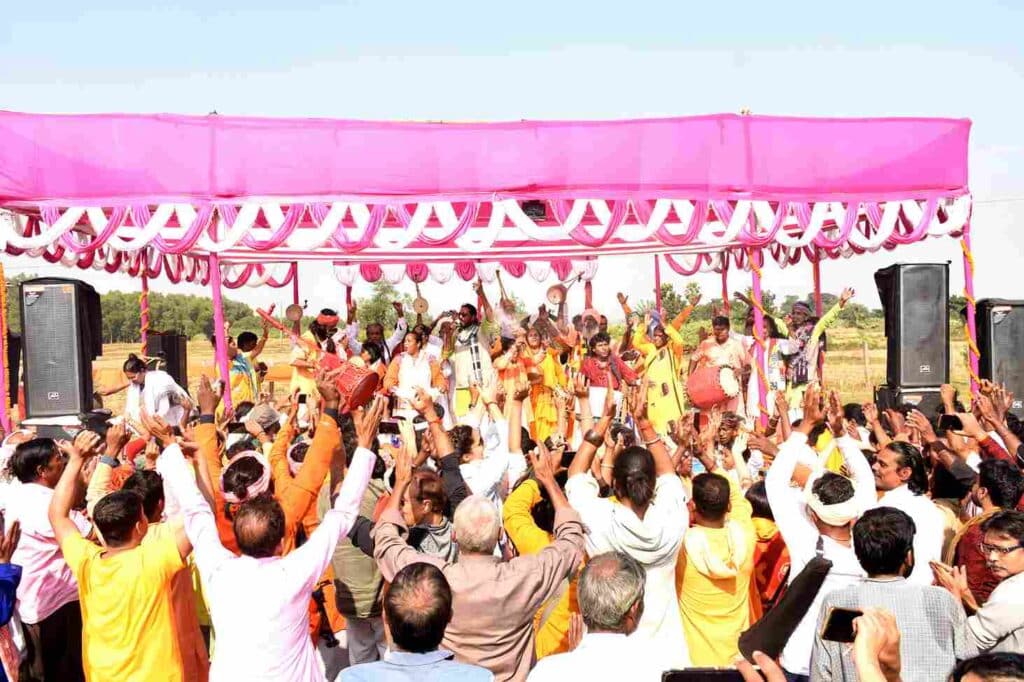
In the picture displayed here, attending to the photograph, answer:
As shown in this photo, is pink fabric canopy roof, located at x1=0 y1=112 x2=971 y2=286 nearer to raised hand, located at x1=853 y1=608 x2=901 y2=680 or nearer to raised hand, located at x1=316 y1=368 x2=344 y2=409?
raised hand, located at x1=316 y1=368 x2=344 y2=409

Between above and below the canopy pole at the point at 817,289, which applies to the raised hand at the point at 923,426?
below

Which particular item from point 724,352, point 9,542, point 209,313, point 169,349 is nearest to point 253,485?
point 9,542

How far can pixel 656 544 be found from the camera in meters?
2.77

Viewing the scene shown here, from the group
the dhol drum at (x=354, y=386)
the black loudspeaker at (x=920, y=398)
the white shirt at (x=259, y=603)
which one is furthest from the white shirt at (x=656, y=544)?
the black loudspeaker at (x=920, y=398)

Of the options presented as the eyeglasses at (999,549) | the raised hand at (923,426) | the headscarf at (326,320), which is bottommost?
the eyeglasses at (999,549)

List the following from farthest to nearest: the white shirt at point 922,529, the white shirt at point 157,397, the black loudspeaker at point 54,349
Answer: the white shirt at point 157,397
the black loudspeaker at point 54,349
the white shirt at point 922,529

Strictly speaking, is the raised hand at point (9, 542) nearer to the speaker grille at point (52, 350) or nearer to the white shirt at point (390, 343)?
the speaker grille at point (52, 350)

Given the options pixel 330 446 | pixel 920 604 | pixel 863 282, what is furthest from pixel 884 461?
pixel 863 282

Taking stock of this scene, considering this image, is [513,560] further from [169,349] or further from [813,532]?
[169,349]

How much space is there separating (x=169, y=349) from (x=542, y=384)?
439 centimetres

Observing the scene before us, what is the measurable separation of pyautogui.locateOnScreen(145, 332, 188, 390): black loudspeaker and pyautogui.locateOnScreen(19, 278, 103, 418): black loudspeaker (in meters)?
2.76

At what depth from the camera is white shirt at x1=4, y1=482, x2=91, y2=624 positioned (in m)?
3.28

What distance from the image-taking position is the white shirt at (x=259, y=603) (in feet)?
8.04

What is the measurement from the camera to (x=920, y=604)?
2.31 metres
